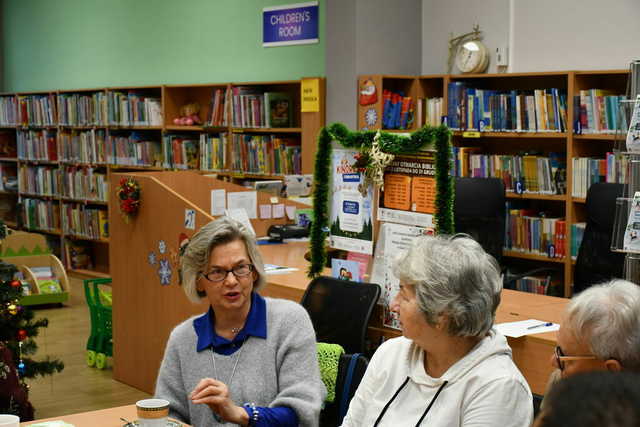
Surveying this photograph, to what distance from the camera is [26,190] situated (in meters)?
10.5

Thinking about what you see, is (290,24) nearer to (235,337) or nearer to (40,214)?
(40,214)

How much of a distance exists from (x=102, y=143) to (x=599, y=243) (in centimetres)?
→ 612

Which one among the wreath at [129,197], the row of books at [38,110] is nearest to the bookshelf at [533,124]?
the wreath at [129,197]

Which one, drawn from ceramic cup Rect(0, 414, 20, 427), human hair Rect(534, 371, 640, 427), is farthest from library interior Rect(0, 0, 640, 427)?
ceramic cup Rect(0, 414, 20, 427)

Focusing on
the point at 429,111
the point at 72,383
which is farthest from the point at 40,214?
the point at 429,111

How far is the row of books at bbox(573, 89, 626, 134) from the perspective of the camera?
218 inches

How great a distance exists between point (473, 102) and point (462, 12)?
840mm

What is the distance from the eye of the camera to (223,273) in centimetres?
264

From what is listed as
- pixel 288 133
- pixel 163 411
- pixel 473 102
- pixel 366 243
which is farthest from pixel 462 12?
pixel 163 411

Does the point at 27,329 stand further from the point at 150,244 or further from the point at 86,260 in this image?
the point at 86,260

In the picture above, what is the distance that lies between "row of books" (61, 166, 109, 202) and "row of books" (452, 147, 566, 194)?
427cm

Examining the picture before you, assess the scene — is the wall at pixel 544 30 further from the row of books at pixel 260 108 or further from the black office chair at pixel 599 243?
the black office chair at pixel 599 243

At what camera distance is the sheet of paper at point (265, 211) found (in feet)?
19.8

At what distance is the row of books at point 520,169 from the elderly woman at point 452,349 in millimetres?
3814
